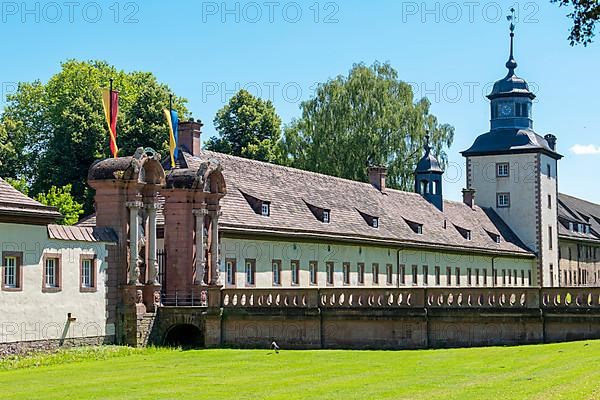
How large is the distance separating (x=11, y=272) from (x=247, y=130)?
41.9m

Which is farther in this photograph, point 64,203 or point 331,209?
point 64,203

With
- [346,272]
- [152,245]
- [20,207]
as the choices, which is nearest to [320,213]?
[346,272]

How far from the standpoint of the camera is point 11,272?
91.8 feet

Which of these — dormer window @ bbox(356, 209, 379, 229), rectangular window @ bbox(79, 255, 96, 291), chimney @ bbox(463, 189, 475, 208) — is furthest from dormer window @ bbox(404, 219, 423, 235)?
rectangular window @ bbox(79, 255, 96, 291)

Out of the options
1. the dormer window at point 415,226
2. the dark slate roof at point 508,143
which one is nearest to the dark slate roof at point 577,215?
the dark slate roof at point 508,143

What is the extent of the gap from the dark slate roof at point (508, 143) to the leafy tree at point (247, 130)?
1330 centimetres

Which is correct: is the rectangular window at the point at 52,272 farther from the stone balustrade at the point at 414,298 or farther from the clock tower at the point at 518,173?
the clock tower at the point at 518,173

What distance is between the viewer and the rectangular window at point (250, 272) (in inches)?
1497

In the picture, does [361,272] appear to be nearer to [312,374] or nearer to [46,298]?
[46,298]

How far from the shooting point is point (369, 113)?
6988cm

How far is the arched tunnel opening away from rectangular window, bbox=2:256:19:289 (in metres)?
6.11

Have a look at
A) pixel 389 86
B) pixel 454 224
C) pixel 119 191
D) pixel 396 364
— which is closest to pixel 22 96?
pixel 389 86

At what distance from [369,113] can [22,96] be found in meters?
22.5

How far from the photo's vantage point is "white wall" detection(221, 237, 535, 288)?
3769cm
